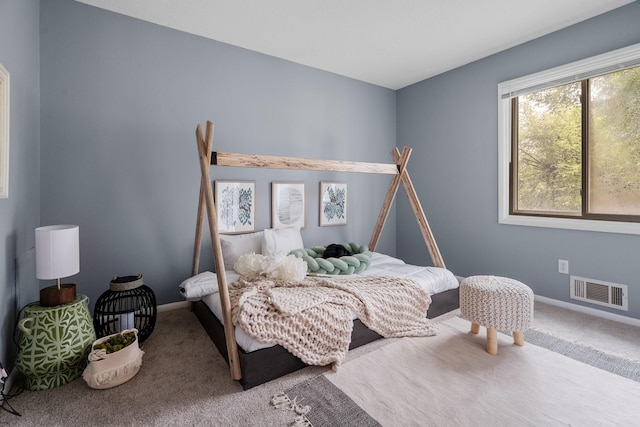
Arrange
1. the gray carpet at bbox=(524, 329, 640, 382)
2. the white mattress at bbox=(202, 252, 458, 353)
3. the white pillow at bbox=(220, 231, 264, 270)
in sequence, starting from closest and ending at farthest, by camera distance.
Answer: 1. the gray carpet at bbox=(524, 329, 640, 382)
2. the white mattress at bbox=(202, 252, 458, 353)
3. the white pillow at bbox=(220, 231, 264, 270)

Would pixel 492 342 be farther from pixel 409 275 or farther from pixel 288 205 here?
pixel 288 205

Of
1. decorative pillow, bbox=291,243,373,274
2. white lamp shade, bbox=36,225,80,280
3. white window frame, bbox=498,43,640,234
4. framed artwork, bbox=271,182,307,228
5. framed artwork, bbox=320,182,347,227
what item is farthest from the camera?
framed artwork, bbox=320,182,347,227

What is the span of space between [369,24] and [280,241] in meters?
2.11

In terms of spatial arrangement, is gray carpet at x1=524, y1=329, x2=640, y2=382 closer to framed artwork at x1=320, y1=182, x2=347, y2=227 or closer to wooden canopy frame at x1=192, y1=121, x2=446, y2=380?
wooden canopy frame at x1=192, y1=121, x2=446, y2=380

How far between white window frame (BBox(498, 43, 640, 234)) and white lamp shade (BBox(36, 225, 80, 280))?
145 inches

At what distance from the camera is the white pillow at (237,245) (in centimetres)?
263

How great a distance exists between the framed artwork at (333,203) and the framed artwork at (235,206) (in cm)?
90

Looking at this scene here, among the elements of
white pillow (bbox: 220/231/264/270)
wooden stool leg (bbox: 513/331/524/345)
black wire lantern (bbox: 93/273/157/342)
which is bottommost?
wooden stool leg (bbox: 513/331/524/345)

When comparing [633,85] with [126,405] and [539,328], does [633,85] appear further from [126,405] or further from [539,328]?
[126,405]

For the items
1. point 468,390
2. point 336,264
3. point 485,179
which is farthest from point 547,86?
point 468,390

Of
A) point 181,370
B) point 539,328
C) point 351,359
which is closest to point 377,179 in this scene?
Result: point 539,328

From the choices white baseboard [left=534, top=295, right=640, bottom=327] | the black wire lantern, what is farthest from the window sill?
the black wire lantern

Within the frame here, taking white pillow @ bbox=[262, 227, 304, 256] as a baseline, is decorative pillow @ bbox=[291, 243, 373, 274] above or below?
below

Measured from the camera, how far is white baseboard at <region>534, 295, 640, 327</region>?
7.74 feet
